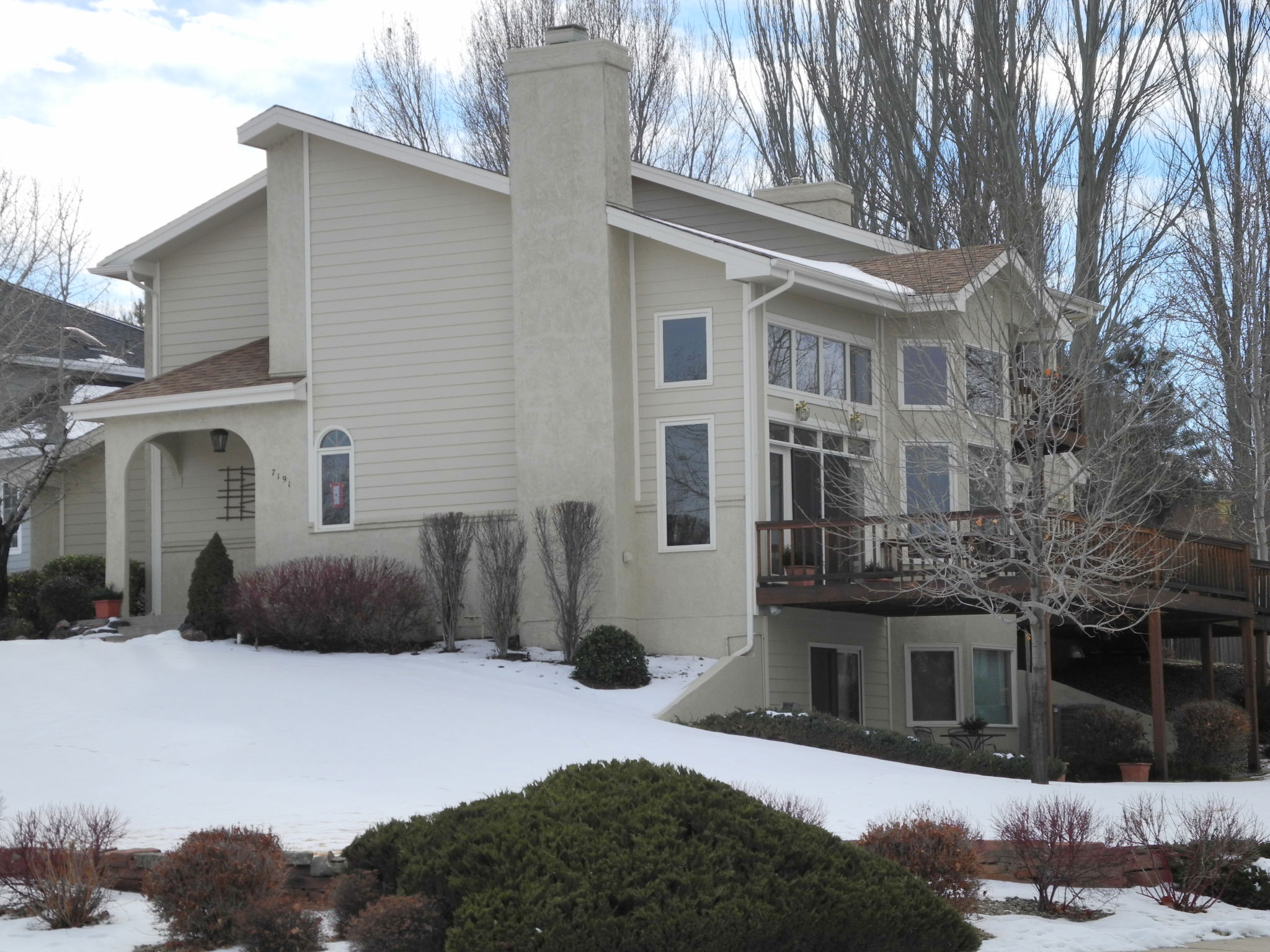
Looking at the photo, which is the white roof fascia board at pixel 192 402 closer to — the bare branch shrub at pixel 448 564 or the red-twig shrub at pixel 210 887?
the bare branch shrub at pixel 448 564

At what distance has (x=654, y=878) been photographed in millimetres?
7637

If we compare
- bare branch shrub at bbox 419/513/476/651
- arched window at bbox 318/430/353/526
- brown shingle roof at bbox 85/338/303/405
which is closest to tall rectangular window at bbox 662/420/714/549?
bare branch shrub at bbox 419/513/476/651

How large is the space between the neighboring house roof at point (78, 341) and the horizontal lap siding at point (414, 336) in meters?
5.81

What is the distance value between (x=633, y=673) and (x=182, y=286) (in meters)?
10.8

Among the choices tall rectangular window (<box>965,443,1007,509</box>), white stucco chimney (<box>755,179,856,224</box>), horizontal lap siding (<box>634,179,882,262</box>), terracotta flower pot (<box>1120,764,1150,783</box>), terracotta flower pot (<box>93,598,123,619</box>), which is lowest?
terracotta flower pot (<box>1120,764,1150,783</box>)

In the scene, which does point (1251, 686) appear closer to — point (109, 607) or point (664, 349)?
point (664, 349)

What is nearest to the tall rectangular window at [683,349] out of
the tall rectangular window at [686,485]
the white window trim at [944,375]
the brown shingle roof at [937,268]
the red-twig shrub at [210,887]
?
the tall rectangular window at [686,485]

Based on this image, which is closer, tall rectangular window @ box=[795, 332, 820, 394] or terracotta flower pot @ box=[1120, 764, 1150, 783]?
terracotta flower pot @ box=[1120, 764, 1150, 783]

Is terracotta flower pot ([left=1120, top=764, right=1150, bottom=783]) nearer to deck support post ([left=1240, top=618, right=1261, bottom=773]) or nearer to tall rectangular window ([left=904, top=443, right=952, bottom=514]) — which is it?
deck support post ([left=1240, top=618, right=1261, bottom=773])

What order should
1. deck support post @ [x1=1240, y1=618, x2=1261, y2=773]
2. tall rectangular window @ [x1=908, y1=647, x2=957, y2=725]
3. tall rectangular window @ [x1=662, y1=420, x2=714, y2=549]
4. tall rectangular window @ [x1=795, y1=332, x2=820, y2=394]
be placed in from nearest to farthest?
1. tall rectangular window @ [x1=662, y1=420, x2=714, y2=549]
2. tall rectangular window @ [x1=795, y1=332, x2=820, y2=394]
3. deck support post @ [x1=1240, y1=618, x2=1261, y2=773]
4. tall rectangular window @ [x1=908, y1=647, x2=957, y2=725]

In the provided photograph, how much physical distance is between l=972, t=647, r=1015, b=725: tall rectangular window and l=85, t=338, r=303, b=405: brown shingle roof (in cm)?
1077

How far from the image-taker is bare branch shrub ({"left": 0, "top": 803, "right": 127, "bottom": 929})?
8.75 meters

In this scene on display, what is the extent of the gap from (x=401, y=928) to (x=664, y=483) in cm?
1320

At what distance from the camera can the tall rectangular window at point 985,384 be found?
17.5 metres
